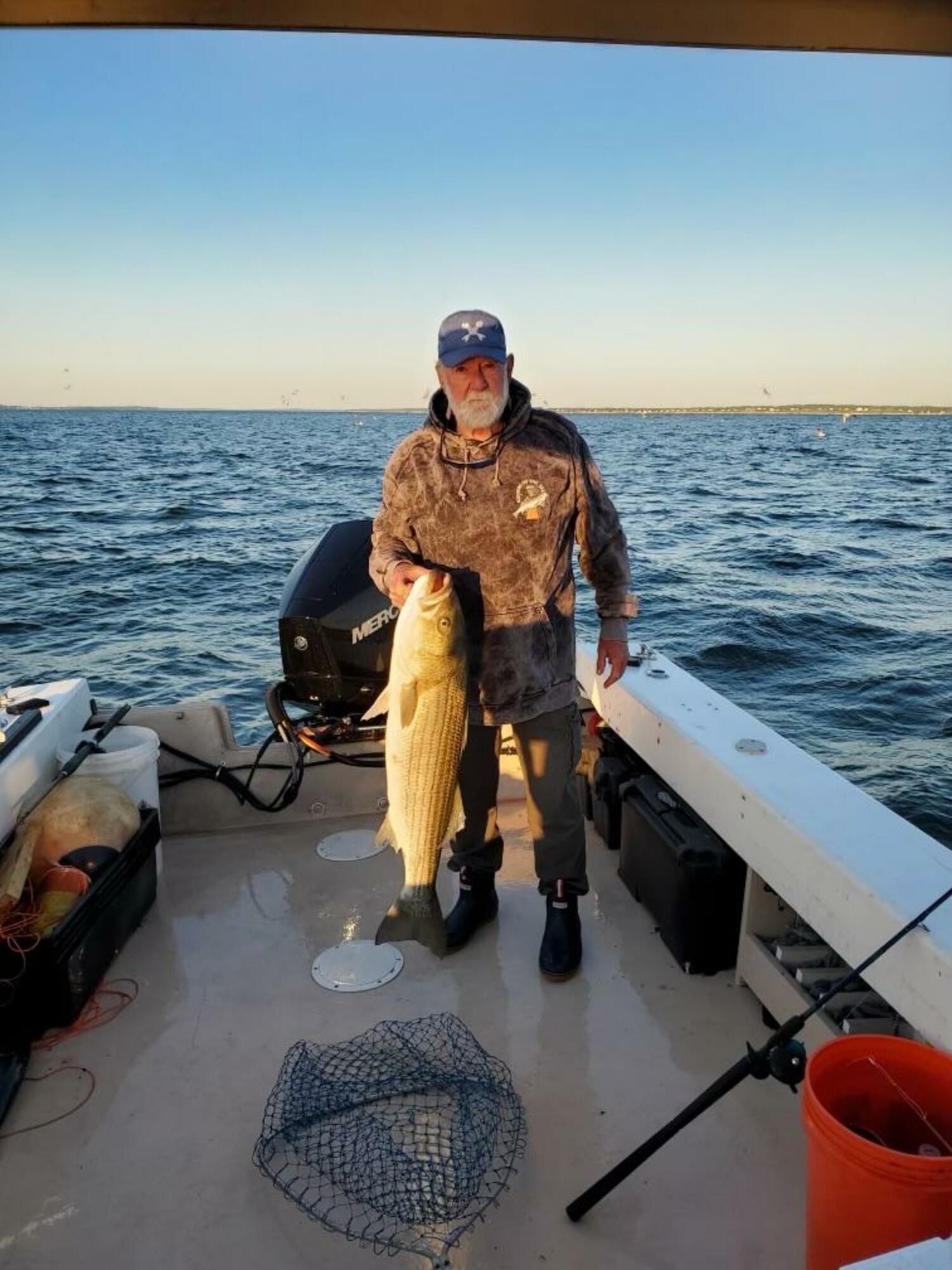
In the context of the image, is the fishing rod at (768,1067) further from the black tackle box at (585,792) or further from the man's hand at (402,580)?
the black tackle box at (585,792)

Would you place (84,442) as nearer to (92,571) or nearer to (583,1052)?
(92,571)

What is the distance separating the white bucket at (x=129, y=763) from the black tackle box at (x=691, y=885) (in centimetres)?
233

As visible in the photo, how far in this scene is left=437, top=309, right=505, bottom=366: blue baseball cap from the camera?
2822 millimetres

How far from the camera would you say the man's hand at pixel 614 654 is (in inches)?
135

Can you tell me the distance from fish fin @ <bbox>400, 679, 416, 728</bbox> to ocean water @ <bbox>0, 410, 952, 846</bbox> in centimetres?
604

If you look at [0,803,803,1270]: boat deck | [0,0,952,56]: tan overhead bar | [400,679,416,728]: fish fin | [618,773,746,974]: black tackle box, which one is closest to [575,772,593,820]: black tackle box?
[0,803,803,1270]: boat deck

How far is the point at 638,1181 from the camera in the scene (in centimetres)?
251

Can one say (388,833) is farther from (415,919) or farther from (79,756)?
(79,756)

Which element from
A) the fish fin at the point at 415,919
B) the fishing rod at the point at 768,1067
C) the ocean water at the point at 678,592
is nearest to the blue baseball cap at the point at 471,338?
the fish fin at the point at 415,919

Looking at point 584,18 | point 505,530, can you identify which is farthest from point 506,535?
point 584,18

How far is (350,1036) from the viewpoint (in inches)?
124

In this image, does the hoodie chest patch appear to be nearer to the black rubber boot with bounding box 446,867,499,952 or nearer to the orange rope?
the black rubber boot with bounding box 446,867,499,952

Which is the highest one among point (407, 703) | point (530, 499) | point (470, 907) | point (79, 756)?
point (530, 499)

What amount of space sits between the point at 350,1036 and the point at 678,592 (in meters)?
13.3
